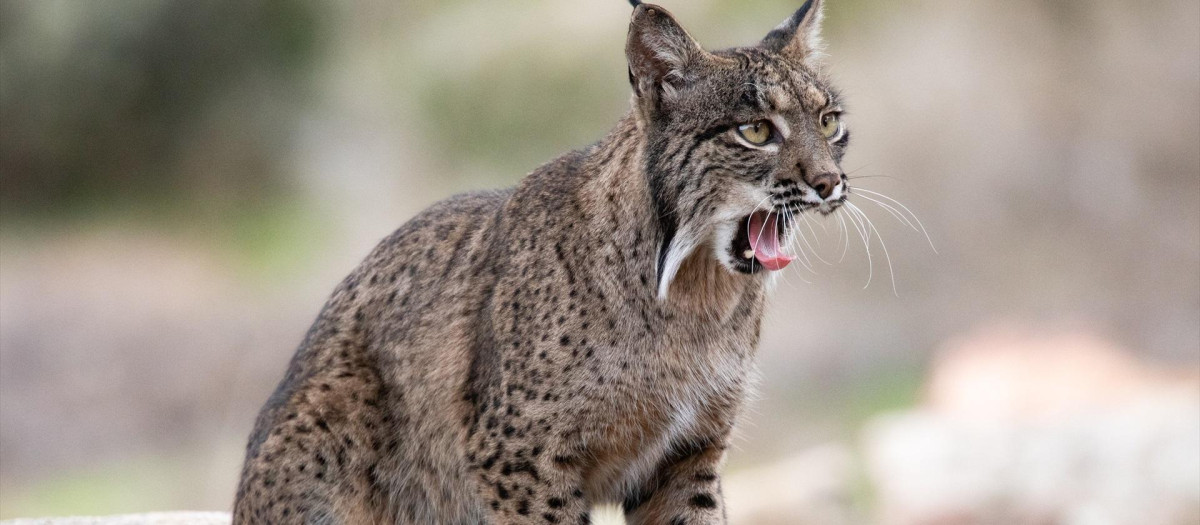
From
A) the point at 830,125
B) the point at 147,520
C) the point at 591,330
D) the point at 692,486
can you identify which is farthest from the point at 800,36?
the point at 147,520

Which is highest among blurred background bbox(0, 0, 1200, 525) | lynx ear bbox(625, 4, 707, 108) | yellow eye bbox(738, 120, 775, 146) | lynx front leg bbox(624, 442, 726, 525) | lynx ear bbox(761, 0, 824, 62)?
blurred background bbox(0, 0, 1200, 525)

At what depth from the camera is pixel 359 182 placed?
1465cm

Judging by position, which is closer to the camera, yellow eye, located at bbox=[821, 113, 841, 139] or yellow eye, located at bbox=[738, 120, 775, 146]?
yellow eye, located at bbox=[738, 120, 775, 146]

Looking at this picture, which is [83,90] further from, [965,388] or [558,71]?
[965,388]

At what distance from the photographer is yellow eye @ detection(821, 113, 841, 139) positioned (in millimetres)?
5105

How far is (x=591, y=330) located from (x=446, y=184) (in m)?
9.56

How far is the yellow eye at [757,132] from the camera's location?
4.94 meters

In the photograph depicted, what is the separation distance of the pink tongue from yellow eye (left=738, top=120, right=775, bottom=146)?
27 cm

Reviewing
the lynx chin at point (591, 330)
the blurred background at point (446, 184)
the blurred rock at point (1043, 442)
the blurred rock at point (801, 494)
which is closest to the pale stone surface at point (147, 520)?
the lynx chin at point (591, 330)

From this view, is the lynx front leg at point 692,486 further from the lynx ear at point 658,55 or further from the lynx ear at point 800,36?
the lynx ear at point 800,36

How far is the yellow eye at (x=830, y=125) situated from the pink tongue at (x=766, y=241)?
404mm

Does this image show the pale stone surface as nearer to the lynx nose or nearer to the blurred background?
the lynx nose

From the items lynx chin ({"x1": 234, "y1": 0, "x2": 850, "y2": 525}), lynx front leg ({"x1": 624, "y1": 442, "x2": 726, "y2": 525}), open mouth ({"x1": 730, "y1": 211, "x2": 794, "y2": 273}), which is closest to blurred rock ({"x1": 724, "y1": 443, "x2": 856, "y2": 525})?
lynx front leg ({"x1": 624, "y1": 442, "x2": 726, "y2": 525})

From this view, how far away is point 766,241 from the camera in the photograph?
5004 millimetres
